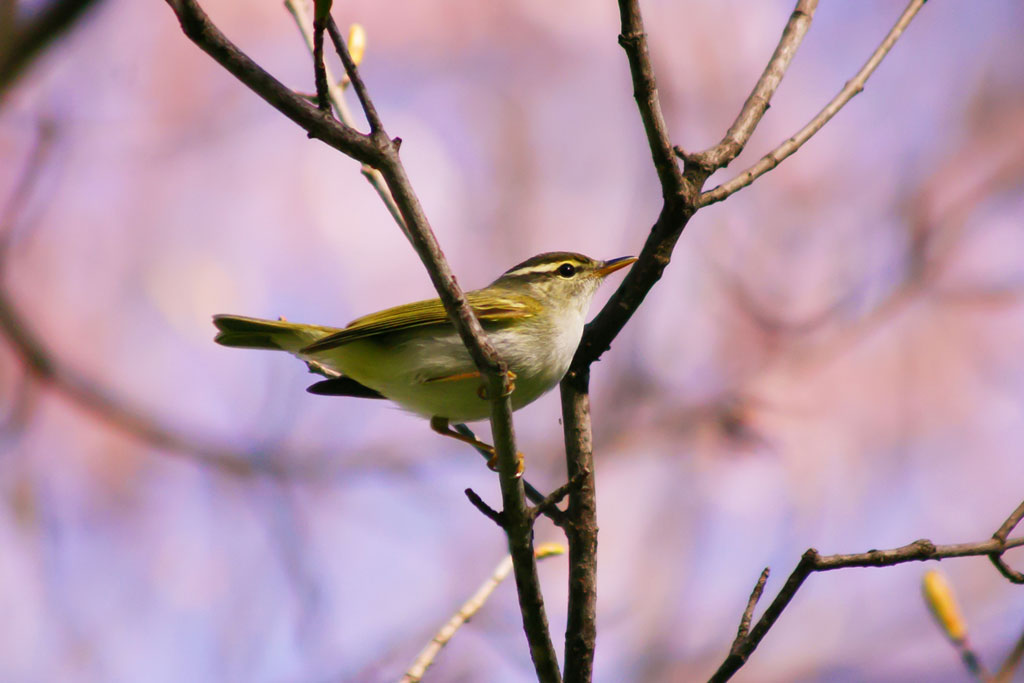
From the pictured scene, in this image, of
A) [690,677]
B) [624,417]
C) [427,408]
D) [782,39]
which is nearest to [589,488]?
[427,408]

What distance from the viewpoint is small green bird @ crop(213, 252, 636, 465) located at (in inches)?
133

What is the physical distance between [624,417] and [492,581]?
4220 mm

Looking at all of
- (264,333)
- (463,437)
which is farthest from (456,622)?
(264,333)

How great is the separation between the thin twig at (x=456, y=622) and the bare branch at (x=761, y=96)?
4.56 ft

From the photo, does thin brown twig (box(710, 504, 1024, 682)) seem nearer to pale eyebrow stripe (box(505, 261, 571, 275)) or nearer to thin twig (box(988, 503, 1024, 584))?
thin twig (box(988, 503, 1024, 584))

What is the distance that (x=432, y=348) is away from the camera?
139 inches

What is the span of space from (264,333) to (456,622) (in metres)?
1.66

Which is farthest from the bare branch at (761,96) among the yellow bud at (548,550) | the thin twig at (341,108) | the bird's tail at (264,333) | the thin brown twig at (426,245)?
the bird's tail at (264,333)

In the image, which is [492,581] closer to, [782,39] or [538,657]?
[538,657]

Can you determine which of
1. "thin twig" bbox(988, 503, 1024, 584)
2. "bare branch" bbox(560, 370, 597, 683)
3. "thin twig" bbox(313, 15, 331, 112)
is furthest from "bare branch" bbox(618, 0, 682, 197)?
"thin twig" bbox(988, 503, 1024, 584)

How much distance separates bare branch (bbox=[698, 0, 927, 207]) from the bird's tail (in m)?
1.74

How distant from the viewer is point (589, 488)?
2.68 m

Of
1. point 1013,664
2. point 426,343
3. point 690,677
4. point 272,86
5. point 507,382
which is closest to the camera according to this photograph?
point 272,86

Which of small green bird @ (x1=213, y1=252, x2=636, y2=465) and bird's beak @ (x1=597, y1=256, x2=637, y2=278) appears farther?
bird's beak @ (x1=597, y1=256, x2=637, y2=278)
